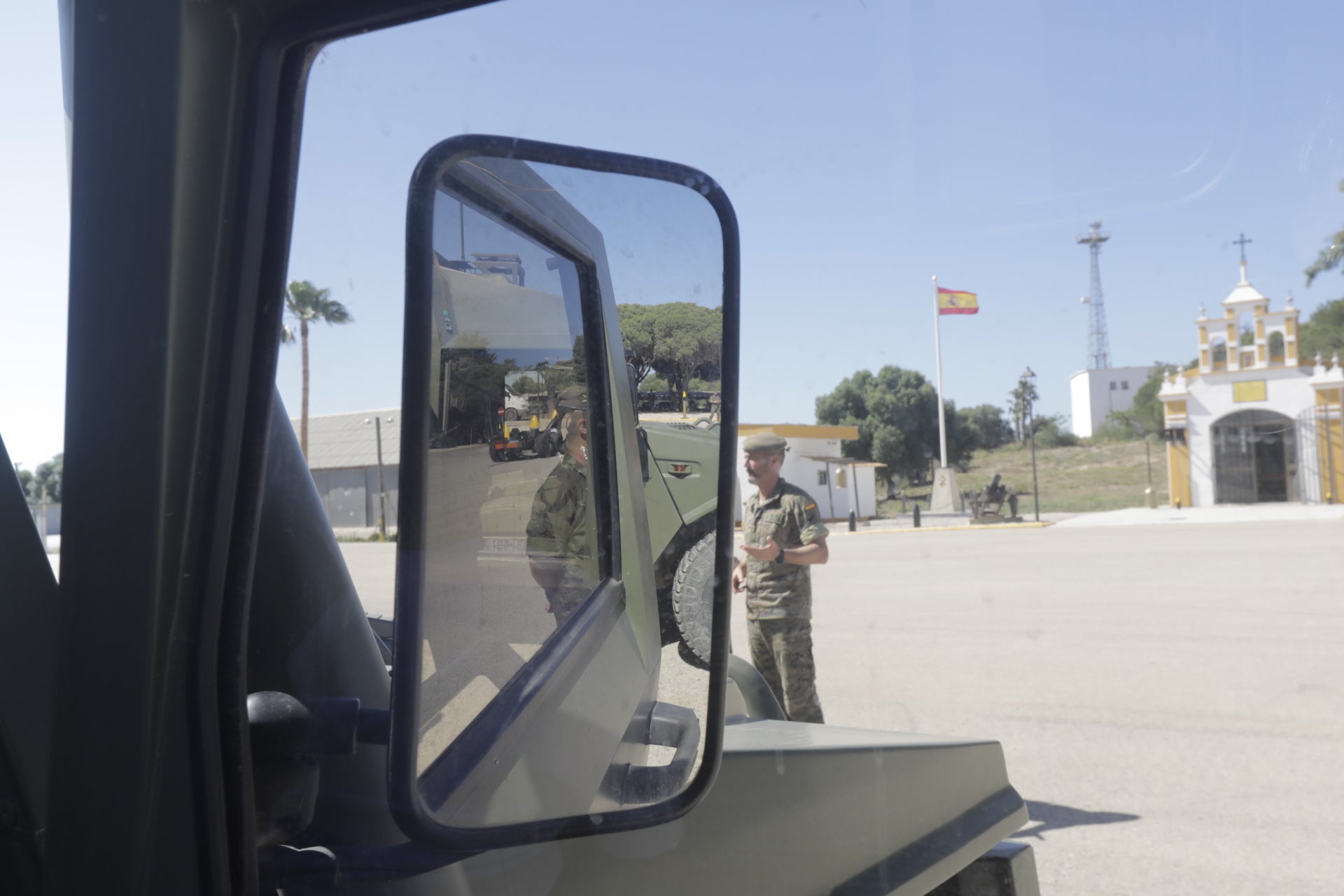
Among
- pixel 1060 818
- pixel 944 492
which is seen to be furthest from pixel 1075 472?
pixel 1060 818

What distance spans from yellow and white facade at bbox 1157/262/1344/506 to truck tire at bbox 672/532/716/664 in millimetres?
668

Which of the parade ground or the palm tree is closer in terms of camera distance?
the palm tree

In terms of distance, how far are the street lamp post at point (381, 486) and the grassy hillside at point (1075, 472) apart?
85 cm

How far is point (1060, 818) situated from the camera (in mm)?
3705

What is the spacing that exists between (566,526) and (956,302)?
0.59m

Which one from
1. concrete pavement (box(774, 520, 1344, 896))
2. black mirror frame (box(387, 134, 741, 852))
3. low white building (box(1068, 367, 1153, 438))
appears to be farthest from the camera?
concrete pavement (box(774, 520, 1344, 896))

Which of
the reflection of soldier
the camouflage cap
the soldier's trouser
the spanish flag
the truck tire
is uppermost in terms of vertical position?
the spanish flag

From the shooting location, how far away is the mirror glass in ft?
2.91

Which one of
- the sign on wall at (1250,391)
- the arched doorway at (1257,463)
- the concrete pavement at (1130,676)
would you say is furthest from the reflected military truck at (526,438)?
the concrete pavement at (1130,676)

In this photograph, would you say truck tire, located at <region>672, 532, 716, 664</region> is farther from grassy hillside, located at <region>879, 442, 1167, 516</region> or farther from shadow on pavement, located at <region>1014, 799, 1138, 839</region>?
shadow on pavement, located at <region>1014, 799, 1138, 839</region>

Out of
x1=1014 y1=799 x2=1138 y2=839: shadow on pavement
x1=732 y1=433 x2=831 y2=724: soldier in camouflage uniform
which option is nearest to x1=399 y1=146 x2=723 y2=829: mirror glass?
x1=732 y1=433 x2=831 y2=724: soldier in camouflage uniform

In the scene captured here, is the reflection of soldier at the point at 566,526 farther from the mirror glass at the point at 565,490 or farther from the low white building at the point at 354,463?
the low white building at the point at 354,463

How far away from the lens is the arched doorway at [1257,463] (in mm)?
1646

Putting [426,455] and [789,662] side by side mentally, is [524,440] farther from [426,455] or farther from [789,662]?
[789,662]
